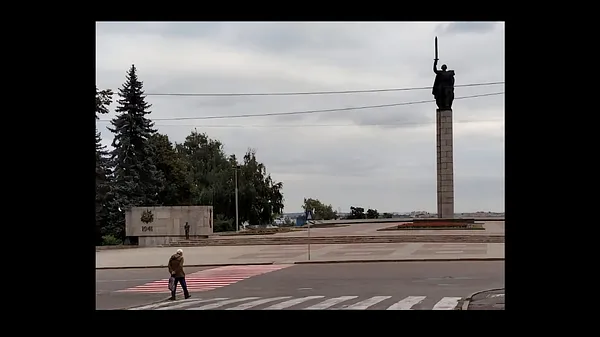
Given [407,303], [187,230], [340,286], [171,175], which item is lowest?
[340,286]

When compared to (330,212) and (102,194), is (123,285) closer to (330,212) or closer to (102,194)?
(102,194)

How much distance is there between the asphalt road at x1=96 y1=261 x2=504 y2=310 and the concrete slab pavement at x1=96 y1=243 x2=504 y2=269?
188 cm

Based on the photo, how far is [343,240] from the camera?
35.1 metres

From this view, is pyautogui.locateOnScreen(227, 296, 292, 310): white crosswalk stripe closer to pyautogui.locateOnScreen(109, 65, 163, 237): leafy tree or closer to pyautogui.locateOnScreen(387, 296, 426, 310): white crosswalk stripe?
pyautogui.locateOnScreen(387, 296, 426, 310): white crosswalk stripe

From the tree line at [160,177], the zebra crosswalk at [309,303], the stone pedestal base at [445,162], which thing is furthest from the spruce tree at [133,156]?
the zebra crosswalk at [309,303]

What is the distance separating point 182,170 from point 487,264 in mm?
40705

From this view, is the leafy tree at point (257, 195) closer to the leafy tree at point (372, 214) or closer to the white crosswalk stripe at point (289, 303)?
the leafy tree at point (372, 214)

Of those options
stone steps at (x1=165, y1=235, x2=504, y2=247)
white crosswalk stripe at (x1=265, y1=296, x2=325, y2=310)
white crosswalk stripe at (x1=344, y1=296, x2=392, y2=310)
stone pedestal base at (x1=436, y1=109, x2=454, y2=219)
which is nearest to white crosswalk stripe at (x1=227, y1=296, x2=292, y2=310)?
white crosswalk stripe at (x1=265, y1=296, x2=325, y2=310)

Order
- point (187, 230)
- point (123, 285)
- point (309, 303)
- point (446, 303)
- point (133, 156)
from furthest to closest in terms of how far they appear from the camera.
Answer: point (133, 156) < point (187, 230) < point (123, 285) < point (309, 303) < point (446, 303)

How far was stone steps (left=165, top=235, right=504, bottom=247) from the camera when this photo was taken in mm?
33531

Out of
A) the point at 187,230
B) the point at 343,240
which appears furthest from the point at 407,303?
the point at 187,230

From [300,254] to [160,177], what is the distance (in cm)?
2575
